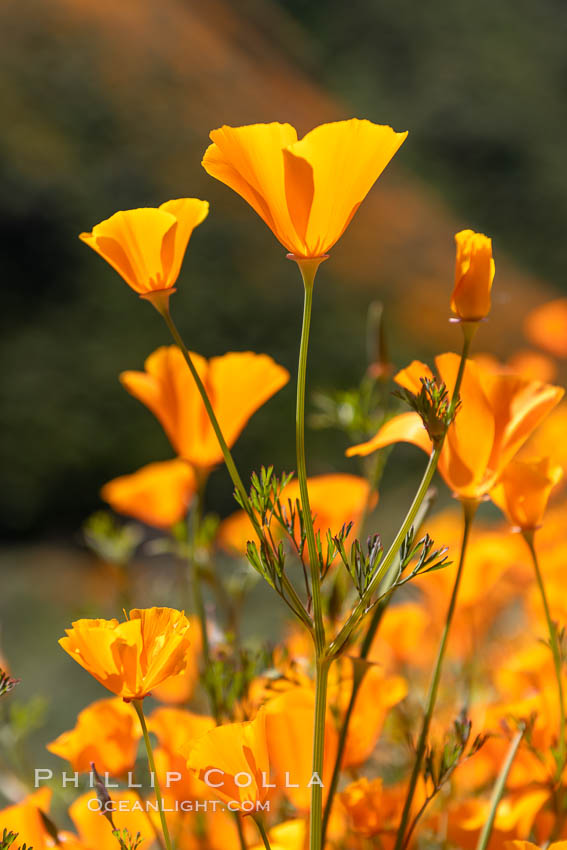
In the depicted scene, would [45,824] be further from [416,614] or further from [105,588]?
[105,588]

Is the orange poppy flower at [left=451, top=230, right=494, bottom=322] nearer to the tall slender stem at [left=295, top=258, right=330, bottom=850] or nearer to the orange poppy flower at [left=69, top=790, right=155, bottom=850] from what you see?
the tall slender stem at [left=295, top=258, right=330, bottom=850]

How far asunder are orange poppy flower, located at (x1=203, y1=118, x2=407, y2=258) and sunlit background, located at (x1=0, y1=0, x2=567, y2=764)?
1228mm

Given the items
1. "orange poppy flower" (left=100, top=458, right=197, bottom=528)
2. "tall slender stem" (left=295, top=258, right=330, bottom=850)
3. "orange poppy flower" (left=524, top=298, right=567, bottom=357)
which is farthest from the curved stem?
"orange poppy flower" (left=524, top=298, right=567, bottom=357)

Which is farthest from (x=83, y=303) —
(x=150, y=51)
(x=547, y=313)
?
(x=547, y=313)

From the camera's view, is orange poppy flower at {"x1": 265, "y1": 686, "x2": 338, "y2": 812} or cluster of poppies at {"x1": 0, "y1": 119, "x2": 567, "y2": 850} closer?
cluster of poppies at {"x1": 0, "y1": 119, "x2": 567, "y2": 850}

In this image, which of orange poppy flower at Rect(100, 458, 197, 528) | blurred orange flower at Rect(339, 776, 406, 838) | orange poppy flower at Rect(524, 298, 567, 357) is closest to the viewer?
blurred orange flower at Rect(339, 776, 406, 838)

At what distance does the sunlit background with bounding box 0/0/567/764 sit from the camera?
3258mm

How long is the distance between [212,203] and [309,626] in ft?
13.6

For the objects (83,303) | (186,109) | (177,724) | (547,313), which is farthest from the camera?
(186,109)

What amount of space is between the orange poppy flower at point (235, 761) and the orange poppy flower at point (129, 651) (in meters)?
0.03

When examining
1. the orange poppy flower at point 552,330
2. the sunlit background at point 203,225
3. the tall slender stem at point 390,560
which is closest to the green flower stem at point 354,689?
the tall slender stem at point 390,560

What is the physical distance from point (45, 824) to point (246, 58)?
551cm

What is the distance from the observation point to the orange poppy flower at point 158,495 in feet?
2.02

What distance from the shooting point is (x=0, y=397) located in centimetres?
335
